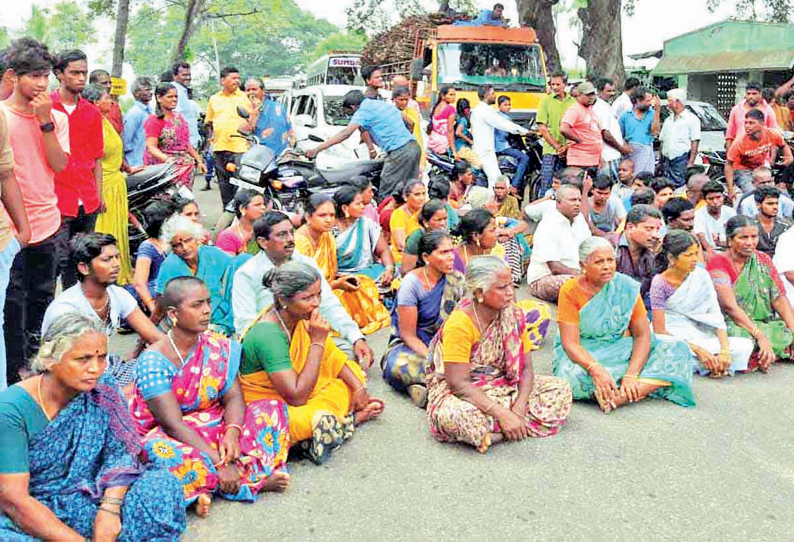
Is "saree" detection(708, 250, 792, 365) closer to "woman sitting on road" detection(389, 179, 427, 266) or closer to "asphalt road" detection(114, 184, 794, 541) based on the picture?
"asphalt road" detection(114, 184, 794, 541)

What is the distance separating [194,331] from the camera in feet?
A: 12.0

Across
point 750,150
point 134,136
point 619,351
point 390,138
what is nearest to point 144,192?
point 134,136

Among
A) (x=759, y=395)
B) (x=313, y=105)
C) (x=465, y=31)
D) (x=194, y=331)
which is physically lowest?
(x=759, y=395)

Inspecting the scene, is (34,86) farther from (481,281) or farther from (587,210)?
(587,210)

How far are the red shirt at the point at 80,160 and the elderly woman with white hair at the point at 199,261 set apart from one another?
21.3 inches

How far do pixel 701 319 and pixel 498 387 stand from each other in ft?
5.74

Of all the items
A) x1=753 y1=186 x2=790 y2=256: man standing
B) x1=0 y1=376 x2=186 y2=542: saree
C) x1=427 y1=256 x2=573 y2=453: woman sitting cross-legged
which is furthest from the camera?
x1=753 y1=186 x2=790 y2=256: man standing

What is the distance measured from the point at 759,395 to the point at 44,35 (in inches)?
1221

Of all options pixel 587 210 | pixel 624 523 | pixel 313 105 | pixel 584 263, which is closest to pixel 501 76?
pixel 313 105

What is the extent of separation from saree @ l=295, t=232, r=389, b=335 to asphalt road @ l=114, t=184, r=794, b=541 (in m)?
1.46

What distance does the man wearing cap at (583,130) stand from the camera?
8805mm

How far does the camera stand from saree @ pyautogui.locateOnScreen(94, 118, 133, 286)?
644 cm

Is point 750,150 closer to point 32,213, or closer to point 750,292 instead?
point 750,292

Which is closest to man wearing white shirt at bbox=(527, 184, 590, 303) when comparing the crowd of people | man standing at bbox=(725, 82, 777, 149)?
the crowd of people
